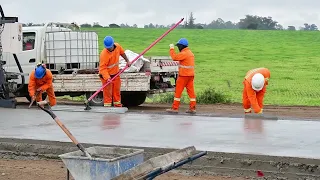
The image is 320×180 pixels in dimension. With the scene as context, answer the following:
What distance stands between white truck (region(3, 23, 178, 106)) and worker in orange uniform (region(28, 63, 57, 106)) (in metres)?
1.64

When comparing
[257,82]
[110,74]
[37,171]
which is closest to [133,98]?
[110,74]

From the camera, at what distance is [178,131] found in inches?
A: 465

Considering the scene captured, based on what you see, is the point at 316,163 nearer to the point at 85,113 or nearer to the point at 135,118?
the point at 135,118

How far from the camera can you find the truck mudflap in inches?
701

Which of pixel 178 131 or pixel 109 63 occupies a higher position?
pixel 109 63

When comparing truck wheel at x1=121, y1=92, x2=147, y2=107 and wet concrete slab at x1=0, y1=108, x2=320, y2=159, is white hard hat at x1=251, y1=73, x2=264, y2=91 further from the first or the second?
truck wheel at x1=121, y1=92, x2=147, y2=107

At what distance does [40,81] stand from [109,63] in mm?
1766

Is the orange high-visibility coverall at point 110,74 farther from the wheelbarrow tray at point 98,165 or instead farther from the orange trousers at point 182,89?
the wheelbarrow tray at point 98,165

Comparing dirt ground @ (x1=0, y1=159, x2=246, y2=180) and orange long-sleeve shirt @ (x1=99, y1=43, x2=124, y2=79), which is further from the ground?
orange long-sleeve shirt @ (x1=99, y1=43, x2=124, y2=79)

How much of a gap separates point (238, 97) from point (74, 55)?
26.0 ft

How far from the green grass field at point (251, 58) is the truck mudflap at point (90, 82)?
707 cm

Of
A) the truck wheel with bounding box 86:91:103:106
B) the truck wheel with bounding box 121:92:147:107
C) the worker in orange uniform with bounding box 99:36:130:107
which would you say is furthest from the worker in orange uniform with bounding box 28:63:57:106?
the truck wheel with bounding box 121:92:147:107

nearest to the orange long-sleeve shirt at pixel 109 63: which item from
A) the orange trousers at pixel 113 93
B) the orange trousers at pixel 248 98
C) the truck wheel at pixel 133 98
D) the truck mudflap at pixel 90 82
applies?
the orange trousers at pixel 113 93

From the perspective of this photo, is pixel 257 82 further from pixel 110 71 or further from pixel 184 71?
pixel 110 71
